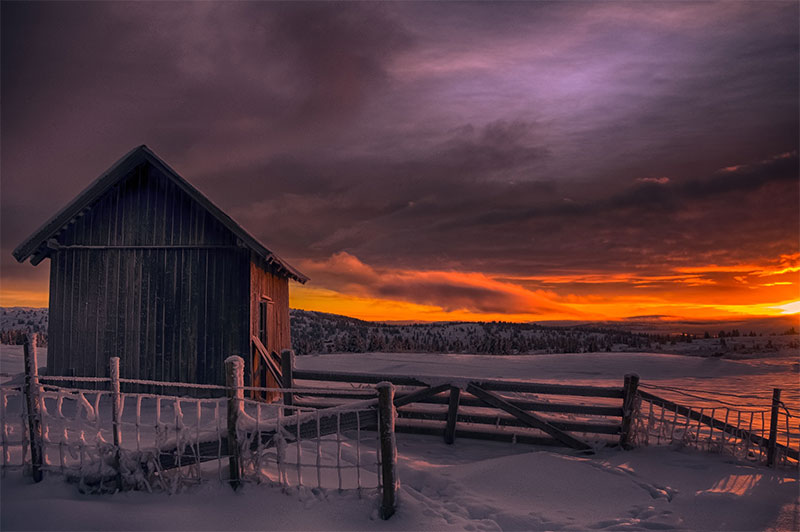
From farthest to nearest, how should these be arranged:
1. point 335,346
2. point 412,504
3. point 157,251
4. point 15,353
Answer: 1. point 335,346
2. point 15,353
3. point 157,251
4. point 412,504

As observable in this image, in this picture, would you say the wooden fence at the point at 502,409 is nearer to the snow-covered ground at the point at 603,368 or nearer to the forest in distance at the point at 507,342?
the snow-covered ground at the point at 603,368

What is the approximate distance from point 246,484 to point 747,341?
41.1 meters

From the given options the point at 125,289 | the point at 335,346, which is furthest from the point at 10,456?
the point at 335,346

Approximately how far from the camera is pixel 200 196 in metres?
14.0

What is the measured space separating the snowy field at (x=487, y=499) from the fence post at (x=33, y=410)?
0.80ft

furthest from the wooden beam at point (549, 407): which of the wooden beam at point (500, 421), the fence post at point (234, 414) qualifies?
the fence post at point (234, 414)

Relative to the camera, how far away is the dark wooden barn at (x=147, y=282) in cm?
1460

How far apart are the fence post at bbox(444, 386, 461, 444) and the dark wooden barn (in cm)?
611

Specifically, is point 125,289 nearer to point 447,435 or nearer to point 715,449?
point 447,435

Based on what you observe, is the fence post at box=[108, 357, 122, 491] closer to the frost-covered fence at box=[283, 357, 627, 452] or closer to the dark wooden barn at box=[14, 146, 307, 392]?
the frost-covered fence at box=[283, 357, 627, 452]

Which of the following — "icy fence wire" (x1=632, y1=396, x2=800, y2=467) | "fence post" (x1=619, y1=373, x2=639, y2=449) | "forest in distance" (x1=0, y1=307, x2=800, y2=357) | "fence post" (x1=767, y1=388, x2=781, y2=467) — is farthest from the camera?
"forest in distance" (x1=0, y1=307, x2=800, y2=357)

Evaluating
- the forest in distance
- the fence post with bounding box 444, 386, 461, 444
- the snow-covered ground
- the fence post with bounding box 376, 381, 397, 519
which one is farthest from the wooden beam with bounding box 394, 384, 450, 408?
the forest in distance

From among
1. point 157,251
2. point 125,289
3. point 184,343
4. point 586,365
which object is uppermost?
point 157,251

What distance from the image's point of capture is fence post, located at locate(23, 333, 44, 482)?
7.19 m
